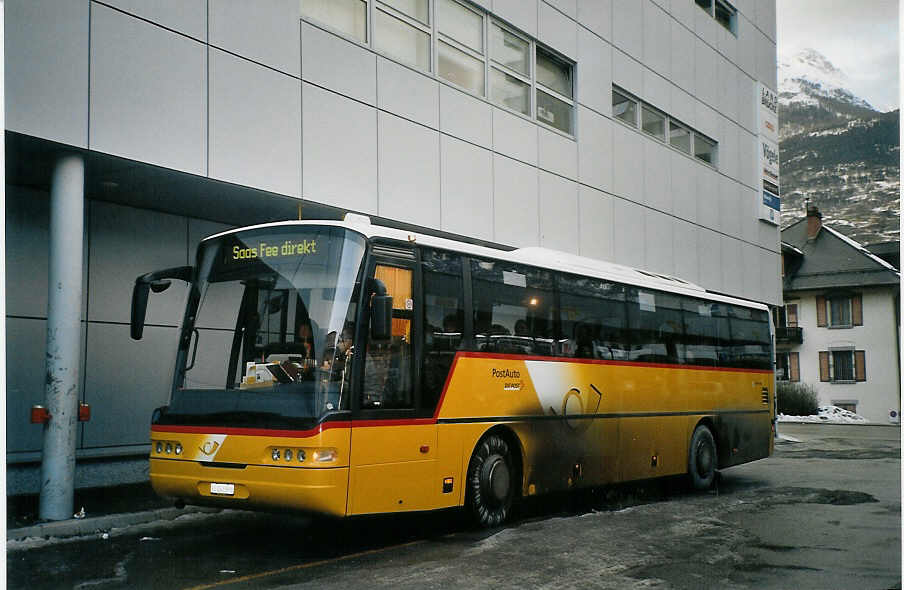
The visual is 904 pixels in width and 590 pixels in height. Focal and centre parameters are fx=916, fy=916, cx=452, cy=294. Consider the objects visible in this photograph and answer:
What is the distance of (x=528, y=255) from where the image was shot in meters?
11.4

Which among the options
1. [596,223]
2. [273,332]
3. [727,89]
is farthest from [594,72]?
[273,332]

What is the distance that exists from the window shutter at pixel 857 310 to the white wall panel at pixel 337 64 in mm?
37885

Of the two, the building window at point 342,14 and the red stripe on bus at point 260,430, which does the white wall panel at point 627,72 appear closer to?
the building window at point 342,14

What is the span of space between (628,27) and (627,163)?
137 inches

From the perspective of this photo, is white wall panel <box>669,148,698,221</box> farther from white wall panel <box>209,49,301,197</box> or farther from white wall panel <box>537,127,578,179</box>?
white wall panel <box>209,49,301,197</box>

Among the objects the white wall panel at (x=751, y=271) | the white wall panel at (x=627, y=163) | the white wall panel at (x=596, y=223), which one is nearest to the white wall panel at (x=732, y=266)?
the white wall panel at (x=751, y=271)

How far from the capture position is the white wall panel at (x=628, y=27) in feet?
→ 73.2

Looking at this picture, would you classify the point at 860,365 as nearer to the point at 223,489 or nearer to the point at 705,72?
the point at 705,72

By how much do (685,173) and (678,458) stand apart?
13095mm

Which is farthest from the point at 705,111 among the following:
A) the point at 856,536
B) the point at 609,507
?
the point at 856,536

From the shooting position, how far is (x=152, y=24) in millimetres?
11508

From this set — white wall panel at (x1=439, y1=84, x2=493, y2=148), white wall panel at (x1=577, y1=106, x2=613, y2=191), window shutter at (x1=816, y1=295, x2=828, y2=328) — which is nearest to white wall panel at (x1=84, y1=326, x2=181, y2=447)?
white wall panel at (x1=439, y1=84, x2=493, y2=148)

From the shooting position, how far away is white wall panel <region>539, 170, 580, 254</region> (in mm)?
19188

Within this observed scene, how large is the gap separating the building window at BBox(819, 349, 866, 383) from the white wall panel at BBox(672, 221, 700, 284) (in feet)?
68.2
